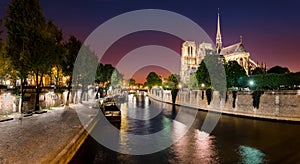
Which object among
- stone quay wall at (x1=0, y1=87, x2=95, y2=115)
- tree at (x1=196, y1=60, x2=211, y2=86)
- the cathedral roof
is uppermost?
the cathedral roof

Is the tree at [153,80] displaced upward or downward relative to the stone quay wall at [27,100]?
upward

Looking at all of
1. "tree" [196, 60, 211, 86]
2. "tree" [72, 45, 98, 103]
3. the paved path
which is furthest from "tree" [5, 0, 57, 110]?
"tree" [196, 60, 211, 86]

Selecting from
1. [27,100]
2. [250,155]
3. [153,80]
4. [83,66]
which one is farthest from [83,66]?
[153,80]

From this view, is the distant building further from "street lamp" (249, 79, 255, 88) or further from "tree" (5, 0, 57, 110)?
"tree" (5, 0, 57, 110)

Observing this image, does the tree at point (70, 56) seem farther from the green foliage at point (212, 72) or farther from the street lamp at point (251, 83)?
the street lamp at point (251, 83)

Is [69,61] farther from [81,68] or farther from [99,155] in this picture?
[99,155]

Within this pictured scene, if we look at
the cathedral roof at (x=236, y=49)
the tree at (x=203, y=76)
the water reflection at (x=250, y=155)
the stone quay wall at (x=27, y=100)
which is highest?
the cathedral roof at (x=236, y=49)

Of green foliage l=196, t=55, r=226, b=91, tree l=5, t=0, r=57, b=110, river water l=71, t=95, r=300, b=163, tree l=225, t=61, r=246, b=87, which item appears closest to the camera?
river water l=71, t=95, r=300, b=163

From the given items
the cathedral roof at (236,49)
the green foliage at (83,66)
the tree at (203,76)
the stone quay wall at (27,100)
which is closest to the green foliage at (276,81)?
the tree at (203,76)

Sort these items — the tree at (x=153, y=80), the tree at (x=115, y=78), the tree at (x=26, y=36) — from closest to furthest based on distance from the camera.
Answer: the tree at (x=26, y=36) → the tree at (x=115, y=78) → the tree at (x=153, y=80)

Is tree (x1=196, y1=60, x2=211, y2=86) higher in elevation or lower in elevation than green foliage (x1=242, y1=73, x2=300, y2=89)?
higher

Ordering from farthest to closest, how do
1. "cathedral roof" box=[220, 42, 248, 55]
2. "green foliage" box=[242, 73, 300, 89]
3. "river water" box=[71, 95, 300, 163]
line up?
"cathedral roof" box=[220, 42, 248, 55], "green foliage" box=[242, 73, 300, 89], "river water" box=[71, 95, 300, 163]

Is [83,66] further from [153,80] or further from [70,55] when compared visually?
[153,80]

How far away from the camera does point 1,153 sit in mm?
10047
